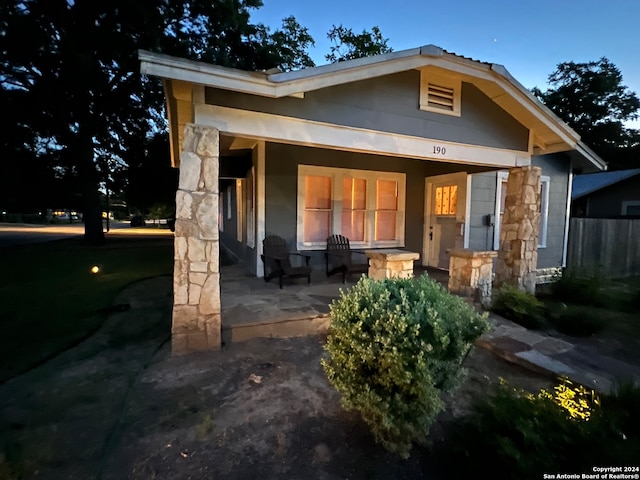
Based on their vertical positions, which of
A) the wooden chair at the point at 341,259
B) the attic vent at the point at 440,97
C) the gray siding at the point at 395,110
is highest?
the attic vent at the point at 440,97

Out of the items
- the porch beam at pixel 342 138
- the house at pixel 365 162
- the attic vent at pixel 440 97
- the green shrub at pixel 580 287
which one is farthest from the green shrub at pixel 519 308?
the attic vent at pixel 440 97

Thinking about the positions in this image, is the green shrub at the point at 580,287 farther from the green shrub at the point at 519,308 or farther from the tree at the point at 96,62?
the tree at the point at 96,62

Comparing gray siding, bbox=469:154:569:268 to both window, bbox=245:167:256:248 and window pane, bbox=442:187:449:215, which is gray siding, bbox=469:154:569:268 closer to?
window pane, bbox=442:187:449:215

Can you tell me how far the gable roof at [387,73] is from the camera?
3016 millimetres

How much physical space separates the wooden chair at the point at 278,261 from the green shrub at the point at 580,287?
468cm

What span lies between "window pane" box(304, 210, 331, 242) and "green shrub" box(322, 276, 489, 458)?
444cm

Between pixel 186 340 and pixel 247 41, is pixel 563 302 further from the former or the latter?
pixel 247 41

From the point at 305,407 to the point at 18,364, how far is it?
110 inches

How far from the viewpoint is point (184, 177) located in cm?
323

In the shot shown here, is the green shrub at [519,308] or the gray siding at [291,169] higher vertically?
the gray siding at [291,169]

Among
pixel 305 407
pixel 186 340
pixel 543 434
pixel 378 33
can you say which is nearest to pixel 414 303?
pixel 543 434

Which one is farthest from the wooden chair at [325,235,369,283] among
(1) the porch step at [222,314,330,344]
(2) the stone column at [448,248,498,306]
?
(1) the porch step at [222,314,330,344]

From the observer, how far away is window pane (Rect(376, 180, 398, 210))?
7.13 metres

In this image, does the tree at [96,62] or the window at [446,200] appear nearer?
the window at [446,200]
